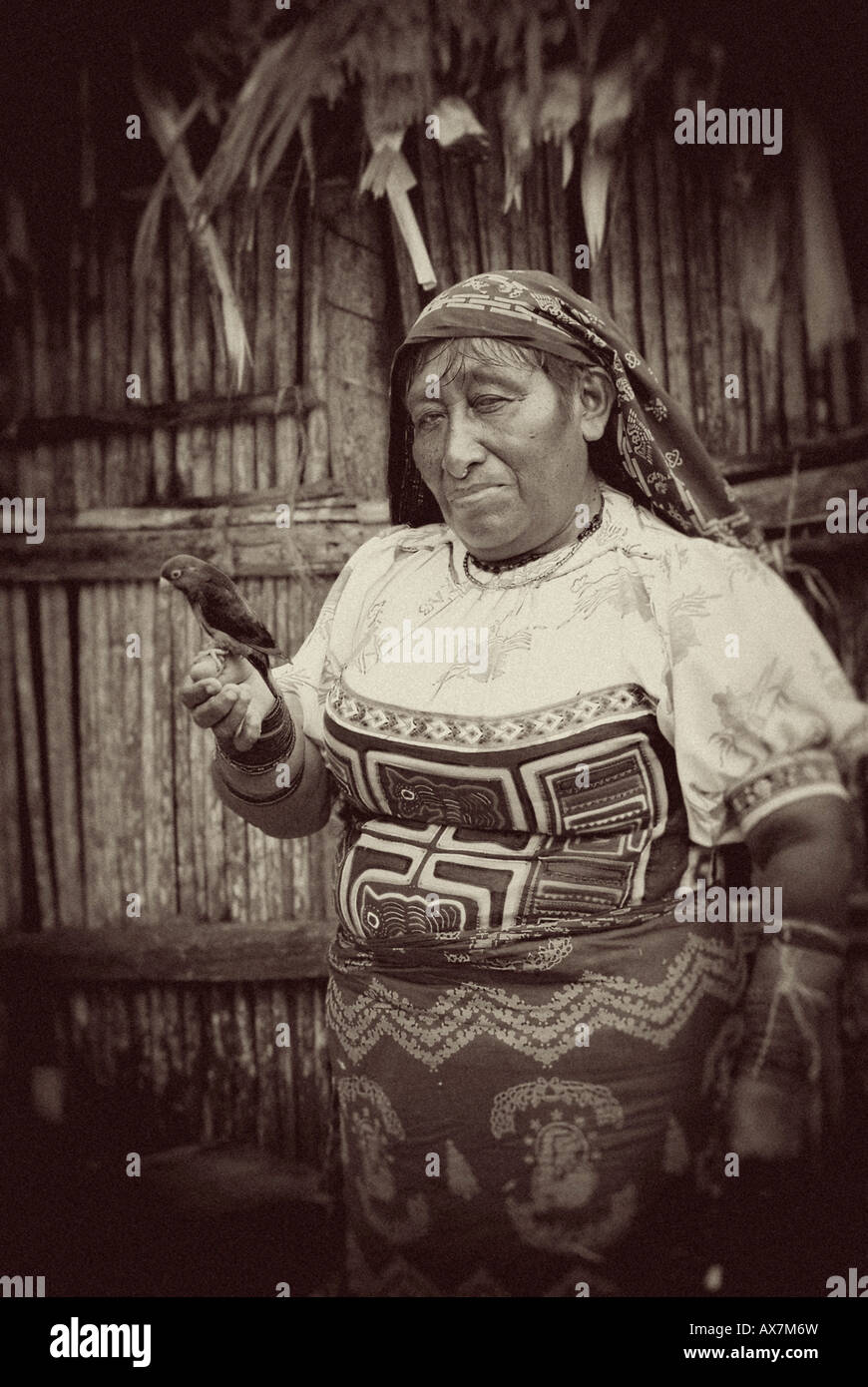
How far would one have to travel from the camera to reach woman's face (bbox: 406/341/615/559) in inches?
66.6

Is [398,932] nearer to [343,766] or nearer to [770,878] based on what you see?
[343,766]

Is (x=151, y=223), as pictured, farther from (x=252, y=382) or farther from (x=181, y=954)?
(x=181, y=954)

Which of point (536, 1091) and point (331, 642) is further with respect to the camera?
point (331, 642)

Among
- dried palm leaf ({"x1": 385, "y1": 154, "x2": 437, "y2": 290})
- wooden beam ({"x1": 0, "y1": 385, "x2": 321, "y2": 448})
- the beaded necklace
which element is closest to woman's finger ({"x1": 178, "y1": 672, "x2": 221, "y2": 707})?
A: the beaded necklace

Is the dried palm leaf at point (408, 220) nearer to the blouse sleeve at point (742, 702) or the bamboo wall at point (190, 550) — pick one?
the bamboo wall at point (190, 550)

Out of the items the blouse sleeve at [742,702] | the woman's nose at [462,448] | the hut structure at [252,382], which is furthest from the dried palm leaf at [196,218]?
the blouse sleeve at [742,702]

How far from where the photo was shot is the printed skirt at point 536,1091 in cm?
167

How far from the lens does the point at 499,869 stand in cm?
171

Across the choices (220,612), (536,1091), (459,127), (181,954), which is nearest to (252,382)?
(459,127)

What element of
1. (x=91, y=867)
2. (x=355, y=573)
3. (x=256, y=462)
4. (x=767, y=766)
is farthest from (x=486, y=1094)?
(x=256, y=462)

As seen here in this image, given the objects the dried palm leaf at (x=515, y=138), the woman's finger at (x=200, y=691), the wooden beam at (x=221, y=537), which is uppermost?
the dried palm leaf at (x=515, y=138)

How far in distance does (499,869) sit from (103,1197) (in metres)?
1.05

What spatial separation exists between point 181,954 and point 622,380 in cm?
137

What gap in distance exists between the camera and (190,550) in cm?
233
